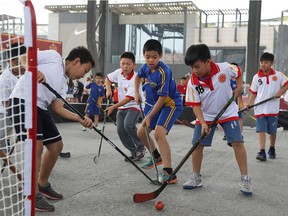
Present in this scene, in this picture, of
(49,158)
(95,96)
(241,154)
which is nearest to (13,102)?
(49,158)

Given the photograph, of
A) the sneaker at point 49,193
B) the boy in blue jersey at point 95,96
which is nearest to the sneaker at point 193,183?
the sneaker at point 49,193

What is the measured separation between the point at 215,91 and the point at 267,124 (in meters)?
2.29

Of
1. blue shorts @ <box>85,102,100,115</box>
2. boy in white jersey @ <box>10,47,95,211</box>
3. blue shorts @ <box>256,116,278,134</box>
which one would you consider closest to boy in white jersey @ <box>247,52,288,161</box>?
blue shorts @ <box>256,116,278,134</box>

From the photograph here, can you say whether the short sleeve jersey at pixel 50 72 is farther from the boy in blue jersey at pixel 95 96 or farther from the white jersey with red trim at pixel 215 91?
the boy in blue jersey at pixel 95 96

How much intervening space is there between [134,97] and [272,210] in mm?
2288

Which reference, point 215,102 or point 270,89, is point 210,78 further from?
point 270,89

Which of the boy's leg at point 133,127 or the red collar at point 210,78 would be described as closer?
the red collar at point 210,78

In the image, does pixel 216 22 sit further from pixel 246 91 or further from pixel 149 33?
pixel 246 91

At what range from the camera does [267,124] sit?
5.61 metres

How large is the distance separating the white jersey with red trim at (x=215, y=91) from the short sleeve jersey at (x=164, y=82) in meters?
0.38

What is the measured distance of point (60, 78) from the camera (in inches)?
118

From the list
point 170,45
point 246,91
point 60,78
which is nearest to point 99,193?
point 60,78

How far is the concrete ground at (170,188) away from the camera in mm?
3035

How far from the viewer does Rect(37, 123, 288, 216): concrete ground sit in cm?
304
